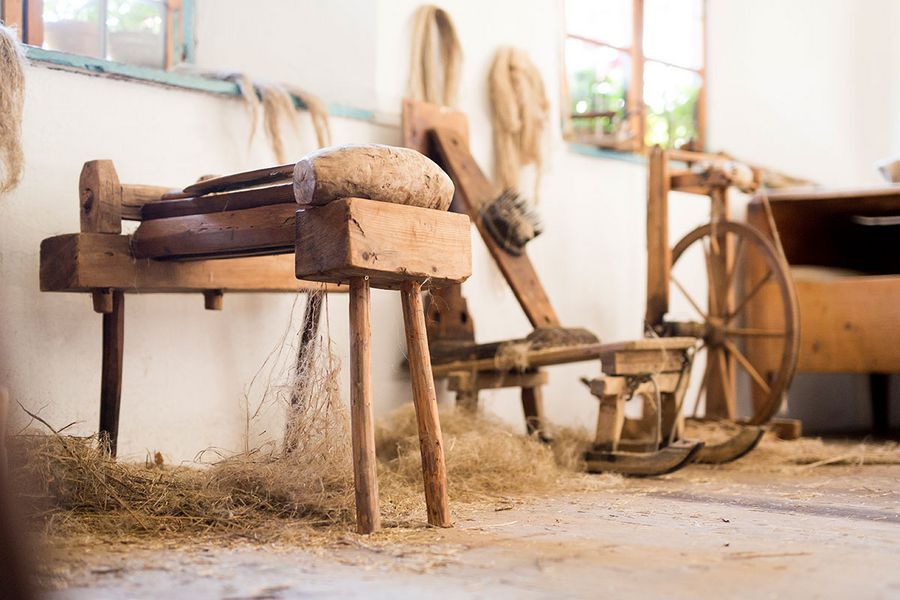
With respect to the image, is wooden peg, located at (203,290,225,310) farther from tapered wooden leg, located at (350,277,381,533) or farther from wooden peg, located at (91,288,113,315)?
tapered wooden leg, located at (350,277,381,533)

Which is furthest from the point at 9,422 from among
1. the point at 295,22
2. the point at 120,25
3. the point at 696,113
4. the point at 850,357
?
the point at 696,113

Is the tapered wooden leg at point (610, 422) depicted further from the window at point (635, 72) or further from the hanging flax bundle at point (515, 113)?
the window at point (635, 72)

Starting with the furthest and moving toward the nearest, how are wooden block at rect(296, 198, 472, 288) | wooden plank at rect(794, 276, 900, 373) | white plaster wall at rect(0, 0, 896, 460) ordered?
wooden plank at rect(794, 276, 900, 373) < white plaster wall at rect(0, 0, 896, 460) < wooden block at rect(296, 198, 472, 288)

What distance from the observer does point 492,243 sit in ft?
12.8

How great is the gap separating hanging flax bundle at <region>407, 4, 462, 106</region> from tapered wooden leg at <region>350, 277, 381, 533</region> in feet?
6.83

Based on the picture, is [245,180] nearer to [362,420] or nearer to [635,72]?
[362,420]

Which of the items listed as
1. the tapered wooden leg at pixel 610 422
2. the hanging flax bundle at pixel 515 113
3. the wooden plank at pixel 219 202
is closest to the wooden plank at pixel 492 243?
the hanging flax bundle at pixel 515 113

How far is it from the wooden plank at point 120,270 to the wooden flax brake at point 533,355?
65 cm

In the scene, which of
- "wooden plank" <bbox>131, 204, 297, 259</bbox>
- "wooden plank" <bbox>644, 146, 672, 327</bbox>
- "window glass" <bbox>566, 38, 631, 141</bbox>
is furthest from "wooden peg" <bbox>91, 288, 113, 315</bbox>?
"window glass" <bbox>566, 38, 631, 141</bbox>

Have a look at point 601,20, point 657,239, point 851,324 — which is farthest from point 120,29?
point 851,324

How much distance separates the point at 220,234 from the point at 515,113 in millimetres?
2184

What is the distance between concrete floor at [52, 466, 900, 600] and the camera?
1691 mm

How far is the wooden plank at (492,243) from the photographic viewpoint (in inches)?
153

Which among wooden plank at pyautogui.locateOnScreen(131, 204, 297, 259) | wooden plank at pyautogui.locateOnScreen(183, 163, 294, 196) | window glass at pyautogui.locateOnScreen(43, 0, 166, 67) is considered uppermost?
window glass at pyautogui.locateOnScreen(43, 0, 166, 67)
